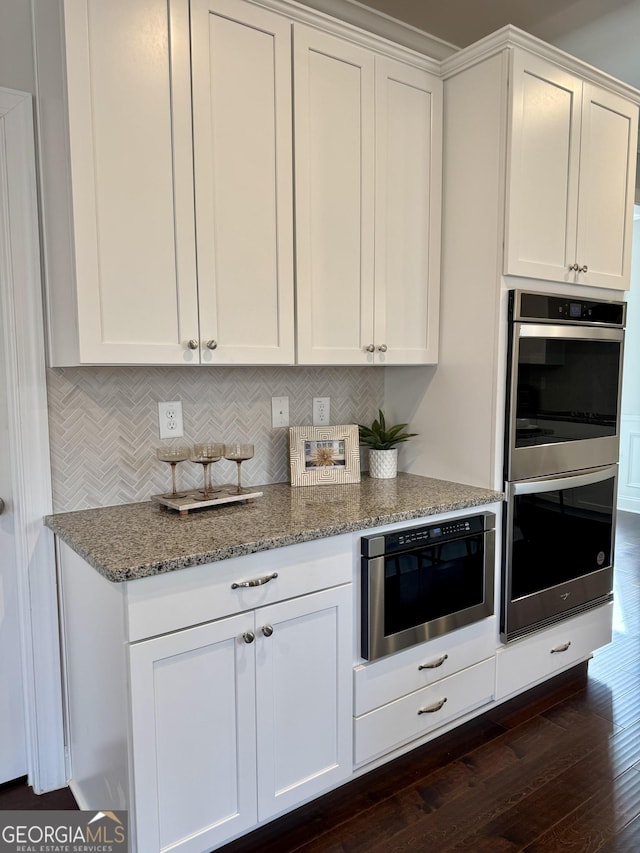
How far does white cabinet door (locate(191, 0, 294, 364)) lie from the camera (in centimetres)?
178

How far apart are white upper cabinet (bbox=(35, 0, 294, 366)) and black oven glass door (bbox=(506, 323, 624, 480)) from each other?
949mm

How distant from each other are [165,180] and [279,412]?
0.98 meters

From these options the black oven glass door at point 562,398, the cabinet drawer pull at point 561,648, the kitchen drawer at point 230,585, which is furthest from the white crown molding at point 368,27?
the cabinet drawer pull at point 561,648

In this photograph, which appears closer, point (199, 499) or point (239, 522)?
point (239, 522)

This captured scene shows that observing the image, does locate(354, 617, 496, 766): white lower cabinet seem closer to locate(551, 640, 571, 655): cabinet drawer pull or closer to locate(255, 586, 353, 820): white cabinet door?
locate(255, 586, 353, 820): white cabinet door

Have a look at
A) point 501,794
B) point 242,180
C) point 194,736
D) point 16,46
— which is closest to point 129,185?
point 242,180

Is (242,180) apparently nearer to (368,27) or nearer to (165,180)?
(165,180)

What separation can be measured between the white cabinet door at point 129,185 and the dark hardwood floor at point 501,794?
4.80ft

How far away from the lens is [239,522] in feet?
5.86

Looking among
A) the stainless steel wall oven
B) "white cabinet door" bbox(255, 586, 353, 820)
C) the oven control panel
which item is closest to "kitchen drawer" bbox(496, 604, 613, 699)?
the stainless steel wall oven

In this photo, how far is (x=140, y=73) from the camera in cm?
166

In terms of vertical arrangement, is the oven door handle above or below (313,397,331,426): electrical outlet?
below

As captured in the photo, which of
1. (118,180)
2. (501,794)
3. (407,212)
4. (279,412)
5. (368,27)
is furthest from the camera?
(368,27)

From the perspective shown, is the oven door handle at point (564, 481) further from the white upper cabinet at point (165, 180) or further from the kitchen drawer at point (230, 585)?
the white upper cabinet at point (165, 180)
